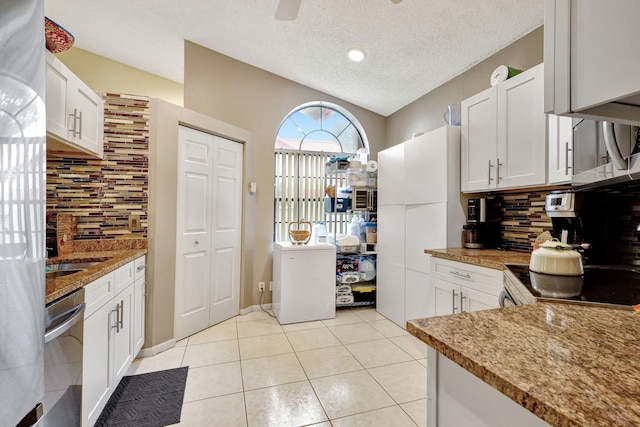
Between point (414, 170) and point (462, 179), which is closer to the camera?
point (462, 179)

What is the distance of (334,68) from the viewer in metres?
3.25

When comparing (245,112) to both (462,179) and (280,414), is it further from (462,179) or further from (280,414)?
(280,414)

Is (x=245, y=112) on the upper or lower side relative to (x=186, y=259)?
upper

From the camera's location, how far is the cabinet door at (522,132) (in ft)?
6.37

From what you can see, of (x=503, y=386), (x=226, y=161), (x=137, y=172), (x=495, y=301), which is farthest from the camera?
(x=226, y=161)

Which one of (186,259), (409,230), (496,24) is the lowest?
(186,259)

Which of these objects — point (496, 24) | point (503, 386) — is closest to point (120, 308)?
point (503, 386)

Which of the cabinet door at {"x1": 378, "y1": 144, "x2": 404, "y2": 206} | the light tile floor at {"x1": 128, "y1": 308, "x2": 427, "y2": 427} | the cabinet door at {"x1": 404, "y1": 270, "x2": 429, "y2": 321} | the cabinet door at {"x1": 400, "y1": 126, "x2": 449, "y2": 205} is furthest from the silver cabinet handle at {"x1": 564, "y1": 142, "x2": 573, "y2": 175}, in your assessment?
the light tile floor at {"x1": 128, "y1": 308, "x2": 427, "y2": 427}

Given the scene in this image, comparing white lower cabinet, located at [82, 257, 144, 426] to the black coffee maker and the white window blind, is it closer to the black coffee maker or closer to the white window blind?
the white window blind

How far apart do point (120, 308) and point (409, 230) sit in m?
2.50

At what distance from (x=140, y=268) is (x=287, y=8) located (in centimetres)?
215

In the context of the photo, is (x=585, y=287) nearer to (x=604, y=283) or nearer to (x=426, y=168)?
(x=604, y=283)

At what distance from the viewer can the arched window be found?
155 inches

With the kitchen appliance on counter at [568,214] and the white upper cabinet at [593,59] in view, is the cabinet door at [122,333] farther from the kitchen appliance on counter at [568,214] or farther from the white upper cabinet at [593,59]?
the kitchen appliance on counter at [568,214]
